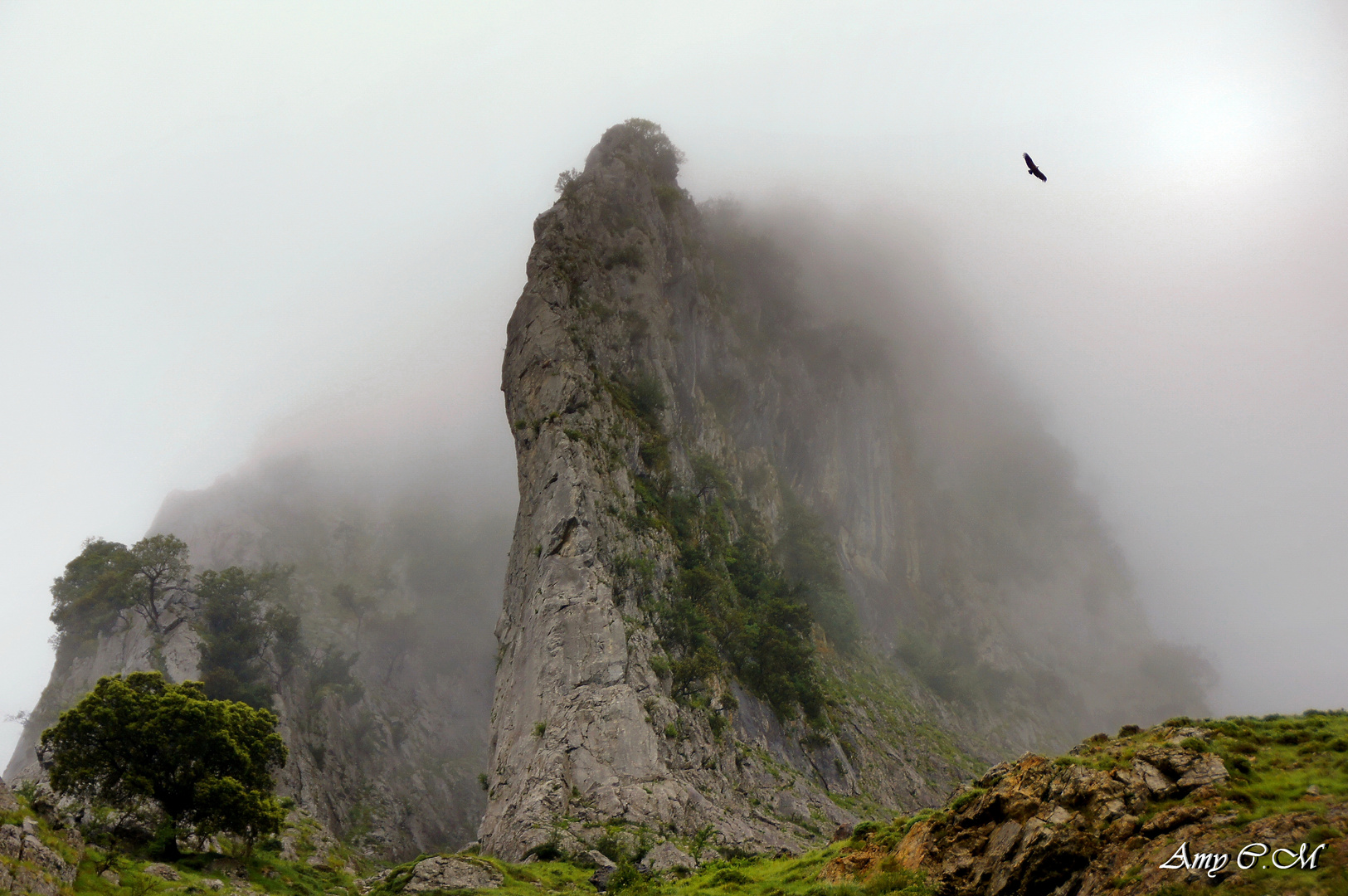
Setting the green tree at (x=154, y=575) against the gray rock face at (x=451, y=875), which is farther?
the green tree at (x=154, y=575)

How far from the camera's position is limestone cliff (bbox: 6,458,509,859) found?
67.8 metres

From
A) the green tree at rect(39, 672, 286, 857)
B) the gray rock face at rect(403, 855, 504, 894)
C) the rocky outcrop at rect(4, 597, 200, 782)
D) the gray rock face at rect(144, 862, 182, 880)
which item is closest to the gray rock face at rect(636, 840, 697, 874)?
the gray rock face at rect(403, 855, 504, 894)

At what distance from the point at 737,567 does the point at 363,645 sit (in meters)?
53.2

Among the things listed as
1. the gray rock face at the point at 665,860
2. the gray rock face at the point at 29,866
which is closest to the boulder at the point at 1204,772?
the gray rock face at the point at 665,860

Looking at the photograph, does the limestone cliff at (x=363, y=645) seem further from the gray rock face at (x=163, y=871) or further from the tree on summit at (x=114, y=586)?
the gray rock face at (x=163, y=871)

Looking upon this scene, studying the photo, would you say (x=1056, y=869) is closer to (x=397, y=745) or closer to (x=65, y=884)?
(x=65, y=884)

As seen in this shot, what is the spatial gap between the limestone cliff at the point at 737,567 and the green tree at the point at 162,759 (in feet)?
47.1

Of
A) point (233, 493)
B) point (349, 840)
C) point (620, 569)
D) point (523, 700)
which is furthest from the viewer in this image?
point (233, 493)

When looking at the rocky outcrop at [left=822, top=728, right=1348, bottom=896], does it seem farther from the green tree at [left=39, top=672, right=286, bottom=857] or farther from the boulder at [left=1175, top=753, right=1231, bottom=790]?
the green tree at [left=39, top=672, right=286, bottom=857]

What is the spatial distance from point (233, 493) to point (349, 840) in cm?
6264

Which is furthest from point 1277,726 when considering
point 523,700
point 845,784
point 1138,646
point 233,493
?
point 1138,646

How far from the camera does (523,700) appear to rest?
46.9 metres

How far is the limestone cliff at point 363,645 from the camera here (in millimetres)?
67750

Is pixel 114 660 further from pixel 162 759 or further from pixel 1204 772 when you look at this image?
pixel 1204 772
